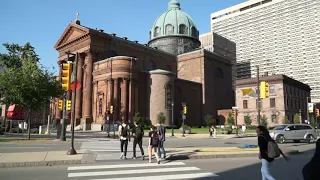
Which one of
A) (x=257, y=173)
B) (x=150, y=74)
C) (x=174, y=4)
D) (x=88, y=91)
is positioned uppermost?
(x=174, y=4)

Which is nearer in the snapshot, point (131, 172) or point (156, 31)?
point (131, 172)

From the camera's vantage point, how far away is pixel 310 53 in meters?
120

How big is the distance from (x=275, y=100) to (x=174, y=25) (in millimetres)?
30119

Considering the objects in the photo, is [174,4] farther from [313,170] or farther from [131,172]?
[313,170]

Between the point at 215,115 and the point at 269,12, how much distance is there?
82.5 m

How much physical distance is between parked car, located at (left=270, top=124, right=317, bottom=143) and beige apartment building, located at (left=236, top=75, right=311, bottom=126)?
39.5 m

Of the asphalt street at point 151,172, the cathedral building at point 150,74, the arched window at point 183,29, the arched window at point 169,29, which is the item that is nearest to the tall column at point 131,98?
the cathedral building at point 150,74

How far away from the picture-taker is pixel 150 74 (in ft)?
176

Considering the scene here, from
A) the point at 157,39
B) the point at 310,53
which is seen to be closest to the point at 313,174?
the point at 157,39

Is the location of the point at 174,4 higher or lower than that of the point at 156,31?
higher

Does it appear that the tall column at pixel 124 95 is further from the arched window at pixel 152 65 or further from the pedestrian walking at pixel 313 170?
the pedestrian walking at pixel 313 170

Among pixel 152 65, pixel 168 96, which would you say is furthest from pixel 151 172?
pixel 152 65

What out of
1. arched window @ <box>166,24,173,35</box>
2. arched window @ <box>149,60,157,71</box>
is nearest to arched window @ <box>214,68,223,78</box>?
arched window @ <box>166,24,173,35</box>

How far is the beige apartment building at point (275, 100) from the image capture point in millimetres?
62750
